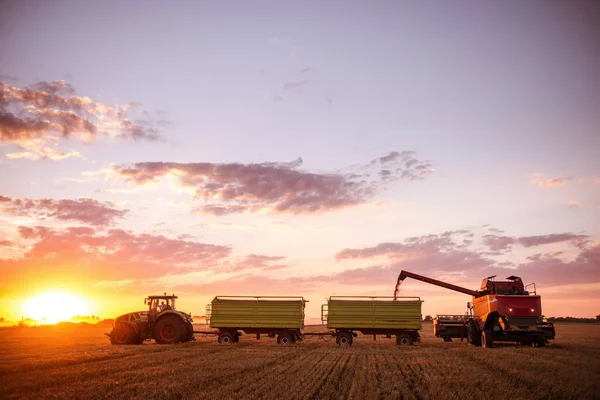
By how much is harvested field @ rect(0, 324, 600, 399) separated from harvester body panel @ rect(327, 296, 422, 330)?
9121 millimetres

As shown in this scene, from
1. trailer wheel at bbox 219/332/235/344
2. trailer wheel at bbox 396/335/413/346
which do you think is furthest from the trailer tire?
trailer wheel at bbox 219/332/235/344

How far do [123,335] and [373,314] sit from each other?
15328mm

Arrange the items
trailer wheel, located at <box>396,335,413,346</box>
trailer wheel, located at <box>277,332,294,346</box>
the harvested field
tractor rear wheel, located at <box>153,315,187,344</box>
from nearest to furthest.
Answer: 1. the harvested field
2. tractor rear wheel, located at <box>153,315,187,344</box>
3. trailer wheel, located at <box>396,335,413,346</box>
4. trailer wheel, located at <box>277,332,294,346</box>

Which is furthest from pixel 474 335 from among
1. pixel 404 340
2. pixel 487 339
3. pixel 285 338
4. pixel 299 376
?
pixel 299 376

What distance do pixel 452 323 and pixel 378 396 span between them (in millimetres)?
23292

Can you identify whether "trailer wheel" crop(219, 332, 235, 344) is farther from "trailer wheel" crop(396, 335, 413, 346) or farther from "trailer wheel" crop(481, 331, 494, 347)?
"trailer wheel" crop(481, 331, 494, 347)

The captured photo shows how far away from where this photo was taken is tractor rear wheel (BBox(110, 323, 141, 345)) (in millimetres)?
29219

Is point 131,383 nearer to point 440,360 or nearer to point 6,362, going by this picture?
point 6,362

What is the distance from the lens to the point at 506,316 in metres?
27.6

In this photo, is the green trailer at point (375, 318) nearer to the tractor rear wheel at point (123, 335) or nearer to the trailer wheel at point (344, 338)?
the trailer wheel at point (344, 338)

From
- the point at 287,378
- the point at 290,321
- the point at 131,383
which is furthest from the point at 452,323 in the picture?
the point at 131,383

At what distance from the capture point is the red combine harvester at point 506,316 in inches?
1080

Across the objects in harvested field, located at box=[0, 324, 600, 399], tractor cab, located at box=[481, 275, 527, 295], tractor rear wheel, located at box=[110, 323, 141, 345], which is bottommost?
harvested field, located at box=[0, 324, 600, 399]

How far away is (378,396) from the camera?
40.6 ft
